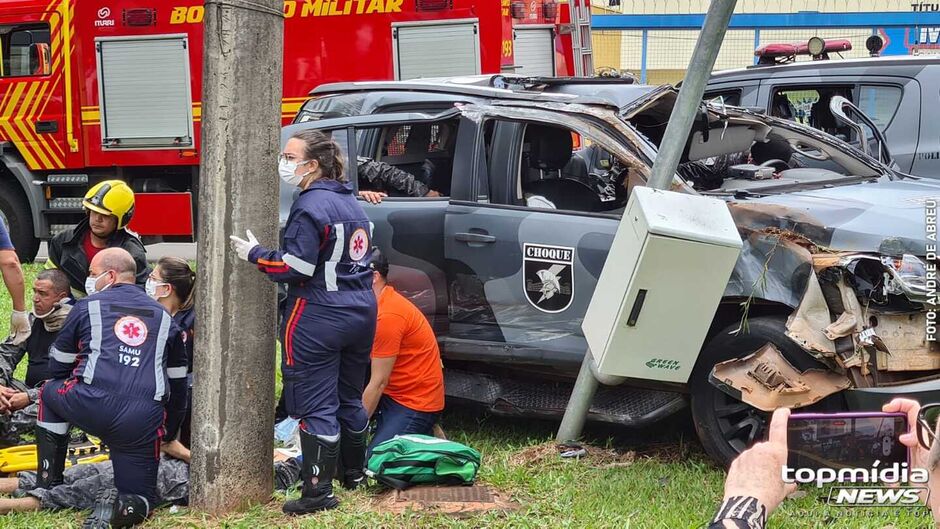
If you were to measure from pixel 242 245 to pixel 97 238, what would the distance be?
1906 millimetres

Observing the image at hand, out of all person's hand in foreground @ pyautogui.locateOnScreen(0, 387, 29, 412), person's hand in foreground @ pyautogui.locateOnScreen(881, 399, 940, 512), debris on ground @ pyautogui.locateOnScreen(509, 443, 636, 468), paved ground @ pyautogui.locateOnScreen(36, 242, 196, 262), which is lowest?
paved ground @ pyautogui.locateOnScreen(36, 242, 196, 262)

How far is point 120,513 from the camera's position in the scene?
4367 mm

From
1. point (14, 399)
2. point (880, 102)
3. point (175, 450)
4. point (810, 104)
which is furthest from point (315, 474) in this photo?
point (810, 104)

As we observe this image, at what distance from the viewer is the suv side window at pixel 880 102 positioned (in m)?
7.59

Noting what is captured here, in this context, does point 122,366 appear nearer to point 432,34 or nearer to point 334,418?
point 334,418

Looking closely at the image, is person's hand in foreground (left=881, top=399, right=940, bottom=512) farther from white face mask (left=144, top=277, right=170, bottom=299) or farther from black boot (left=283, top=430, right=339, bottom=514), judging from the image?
white face mask (left=144, top=277, right=170, bottom=299)

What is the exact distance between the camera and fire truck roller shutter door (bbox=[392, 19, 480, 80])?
10742 mm

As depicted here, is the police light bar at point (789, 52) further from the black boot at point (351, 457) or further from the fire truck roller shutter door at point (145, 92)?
the fire truck roller shutter door at point (145, 92)

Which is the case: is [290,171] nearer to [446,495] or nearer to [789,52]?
[446,495]

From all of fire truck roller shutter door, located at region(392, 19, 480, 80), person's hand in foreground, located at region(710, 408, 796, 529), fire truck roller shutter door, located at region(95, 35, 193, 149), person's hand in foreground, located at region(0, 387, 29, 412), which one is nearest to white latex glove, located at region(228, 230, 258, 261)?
person's hand in foreground, located at region(0, 387, 29, 412)

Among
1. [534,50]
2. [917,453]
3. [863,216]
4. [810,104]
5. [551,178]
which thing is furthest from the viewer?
[534,50]

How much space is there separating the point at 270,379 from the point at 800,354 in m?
2.23

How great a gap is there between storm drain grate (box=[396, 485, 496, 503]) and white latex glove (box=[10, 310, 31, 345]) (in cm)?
241

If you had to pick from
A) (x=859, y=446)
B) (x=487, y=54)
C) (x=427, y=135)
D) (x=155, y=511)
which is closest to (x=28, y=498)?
(x=155, y=511)
